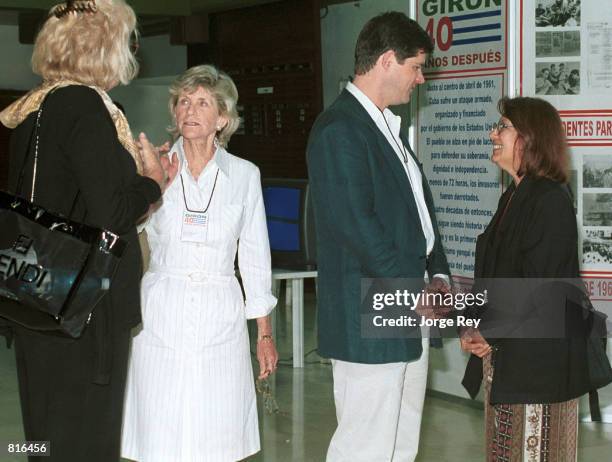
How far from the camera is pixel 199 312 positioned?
3.20 meters

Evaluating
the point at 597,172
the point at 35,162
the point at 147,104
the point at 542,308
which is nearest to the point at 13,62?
the point at 147,104

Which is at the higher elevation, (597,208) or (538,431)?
(597,208)

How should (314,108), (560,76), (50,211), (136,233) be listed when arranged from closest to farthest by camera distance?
(50,211)
(136,233)
(560,76)
(314,108)

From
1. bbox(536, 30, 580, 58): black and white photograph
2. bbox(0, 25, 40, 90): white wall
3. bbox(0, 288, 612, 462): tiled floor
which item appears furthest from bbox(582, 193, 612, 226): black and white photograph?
bbox(0, 25, 40, 90): white wall

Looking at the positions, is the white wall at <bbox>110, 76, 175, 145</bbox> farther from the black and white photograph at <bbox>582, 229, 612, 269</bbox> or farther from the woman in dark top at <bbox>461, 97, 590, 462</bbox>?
the woman in dark top at <bbox>461, 97, 590, 462</bbox>

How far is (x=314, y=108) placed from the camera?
36.5ft

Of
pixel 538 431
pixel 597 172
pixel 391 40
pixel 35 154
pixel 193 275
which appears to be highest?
pixel 391 40

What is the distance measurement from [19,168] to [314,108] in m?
8.87

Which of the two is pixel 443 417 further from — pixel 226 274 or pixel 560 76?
pixel 226 274

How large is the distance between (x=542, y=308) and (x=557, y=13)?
8.31ft

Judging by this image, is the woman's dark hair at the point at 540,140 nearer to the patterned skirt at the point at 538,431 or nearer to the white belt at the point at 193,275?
the patterned skirt at the point at 538,431

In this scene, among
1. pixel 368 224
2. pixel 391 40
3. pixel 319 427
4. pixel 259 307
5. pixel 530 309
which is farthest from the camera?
pixel 319 427

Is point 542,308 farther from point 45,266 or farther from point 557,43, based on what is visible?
point 557,43

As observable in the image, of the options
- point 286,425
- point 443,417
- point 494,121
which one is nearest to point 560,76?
point 494,121
